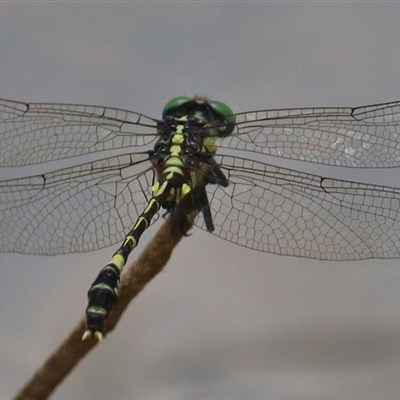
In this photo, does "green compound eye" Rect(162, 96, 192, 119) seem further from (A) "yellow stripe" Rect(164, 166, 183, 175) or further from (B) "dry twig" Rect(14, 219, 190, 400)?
(B) "dry twig" Rect(14, 219, 190, 400)

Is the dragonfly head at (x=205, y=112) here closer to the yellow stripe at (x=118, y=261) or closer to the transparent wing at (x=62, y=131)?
the transparent wing at (x=62, y=131)

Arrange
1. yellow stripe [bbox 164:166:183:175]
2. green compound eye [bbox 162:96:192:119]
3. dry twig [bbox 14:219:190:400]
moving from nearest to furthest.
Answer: dry twig [bbox 14:219:190:400] < yellow stripe [bbox 164:166:183:175] < green compound eye [bbox 162:96:192:119]

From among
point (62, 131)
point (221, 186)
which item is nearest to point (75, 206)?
point (62, 131)

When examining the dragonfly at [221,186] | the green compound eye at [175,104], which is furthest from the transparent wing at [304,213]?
the green compound eye at [175,104]

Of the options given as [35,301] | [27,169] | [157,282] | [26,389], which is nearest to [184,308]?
[157,282]

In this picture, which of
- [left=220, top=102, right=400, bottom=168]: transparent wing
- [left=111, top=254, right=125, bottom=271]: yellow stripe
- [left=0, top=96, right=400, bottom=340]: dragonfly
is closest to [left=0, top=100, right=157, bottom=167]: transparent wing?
[left=0, top=96, right=400, bottom=340]: dragonfly

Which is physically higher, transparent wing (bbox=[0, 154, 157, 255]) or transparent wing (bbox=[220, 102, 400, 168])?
transparent wing (bbox=[220, 102, 400, 168])

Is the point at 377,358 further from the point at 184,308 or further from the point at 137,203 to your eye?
the point at 137,203
